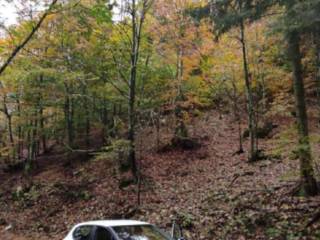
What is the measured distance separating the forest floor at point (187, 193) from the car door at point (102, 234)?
12.0ft

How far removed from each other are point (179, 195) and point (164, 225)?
2532 millimetres

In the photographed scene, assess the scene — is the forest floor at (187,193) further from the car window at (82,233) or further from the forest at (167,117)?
the car window at (82,233)

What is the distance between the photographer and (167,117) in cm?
2136

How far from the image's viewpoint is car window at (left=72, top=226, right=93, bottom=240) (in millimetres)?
6548

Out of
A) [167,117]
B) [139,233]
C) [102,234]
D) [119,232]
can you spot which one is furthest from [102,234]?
[167,117]

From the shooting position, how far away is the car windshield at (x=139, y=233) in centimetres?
602

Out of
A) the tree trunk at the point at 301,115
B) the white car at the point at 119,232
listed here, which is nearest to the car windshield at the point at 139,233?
the white car at the point at 119,232

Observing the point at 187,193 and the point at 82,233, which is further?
the point at 187,193

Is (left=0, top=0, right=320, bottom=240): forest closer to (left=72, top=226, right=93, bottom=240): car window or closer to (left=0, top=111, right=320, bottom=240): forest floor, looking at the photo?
(left=0, top=111, right=320, bottom=240): forest floor

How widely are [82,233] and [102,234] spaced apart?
0.82 m

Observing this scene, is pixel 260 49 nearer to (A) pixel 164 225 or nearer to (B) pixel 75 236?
(A) pixel 164 225

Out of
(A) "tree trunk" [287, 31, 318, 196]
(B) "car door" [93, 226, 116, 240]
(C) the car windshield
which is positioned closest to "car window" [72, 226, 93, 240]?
(B) "car door" [93, 226, 116, 240]

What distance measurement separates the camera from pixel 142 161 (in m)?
18.4

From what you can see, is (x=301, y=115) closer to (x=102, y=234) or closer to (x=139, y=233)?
(x=139, y=233)
